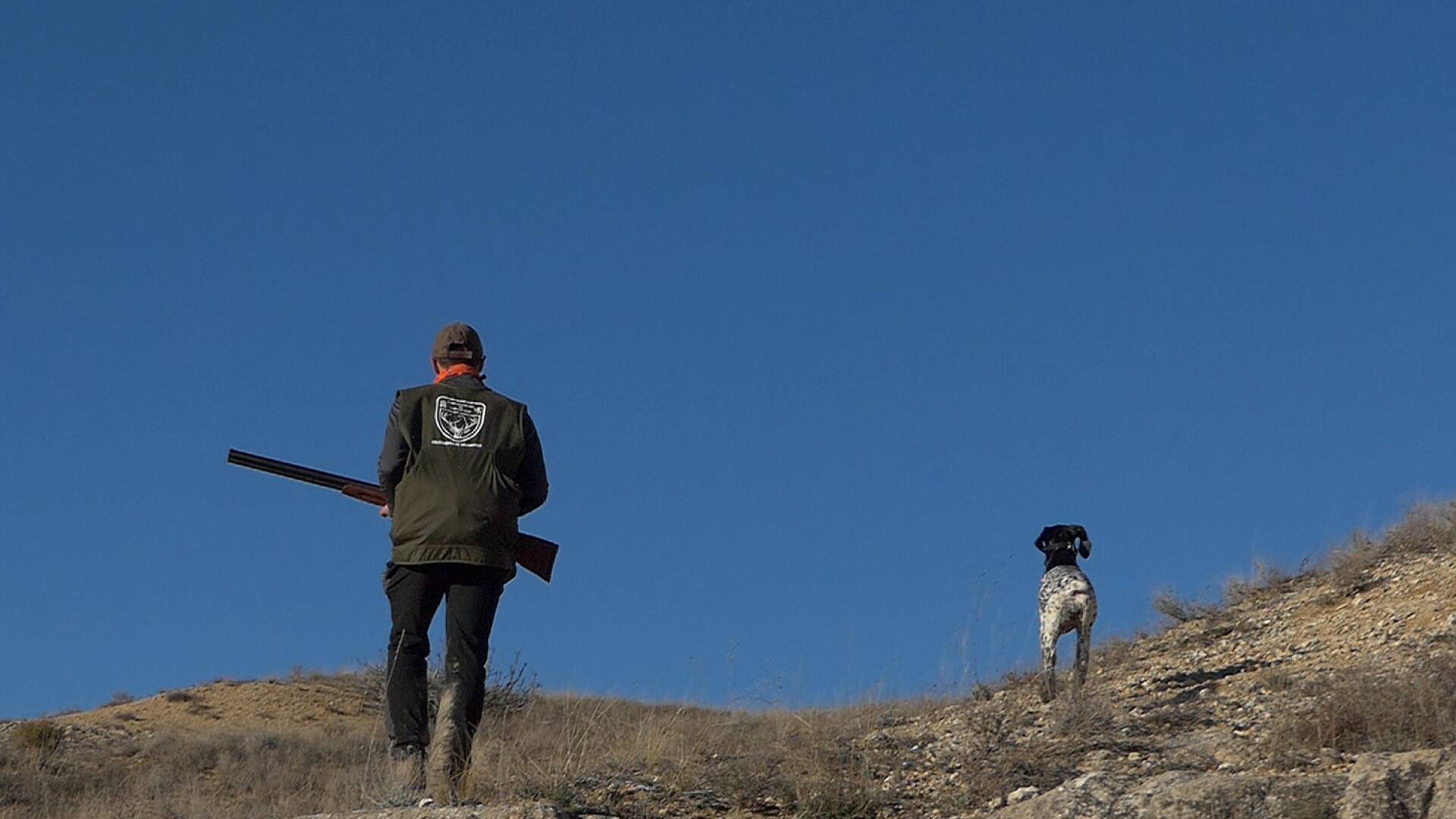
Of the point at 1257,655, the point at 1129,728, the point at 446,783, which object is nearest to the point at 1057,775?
the point at 1129,728

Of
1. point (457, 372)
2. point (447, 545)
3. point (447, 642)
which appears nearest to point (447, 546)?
point (447, 545)

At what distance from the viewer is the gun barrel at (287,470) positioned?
26.1 ft

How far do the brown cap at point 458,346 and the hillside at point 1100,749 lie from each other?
1.63 m

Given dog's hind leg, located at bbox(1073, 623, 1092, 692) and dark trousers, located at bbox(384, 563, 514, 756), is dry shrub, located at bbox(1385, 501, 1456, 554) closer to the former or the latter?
dog's hind leg, located at bbox(1073, 623, 1092, 692)

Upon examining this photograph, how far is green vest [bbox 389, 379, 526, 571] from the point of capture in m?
6.40

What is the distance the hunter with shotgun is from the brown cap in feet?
0.52

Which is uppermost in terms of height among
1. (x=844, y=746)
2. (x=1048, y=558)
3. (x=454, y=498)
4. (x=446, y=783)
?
(x=1048, y=558)

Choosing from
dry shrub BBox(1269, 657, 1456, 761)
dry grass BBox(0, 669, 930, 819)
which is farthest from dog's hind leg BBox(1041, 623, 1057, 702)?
dry shrub BBox(1269, 657, 1456, 761)

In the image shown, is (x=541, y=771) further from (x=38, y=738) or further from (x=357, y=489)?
(x=38, y=738)

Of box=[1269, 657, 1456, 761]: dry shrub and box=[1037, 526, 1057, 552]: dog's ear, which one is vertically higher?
box=[1037, 526, 1057, 552]: dog's ear

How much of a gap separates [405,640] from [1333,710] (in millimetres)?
3607

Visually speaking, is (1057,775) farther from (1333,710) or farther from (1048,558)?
(1048,558)

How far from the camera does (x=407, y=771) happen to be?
21.2 feet

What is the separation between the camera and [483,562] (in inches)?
252
